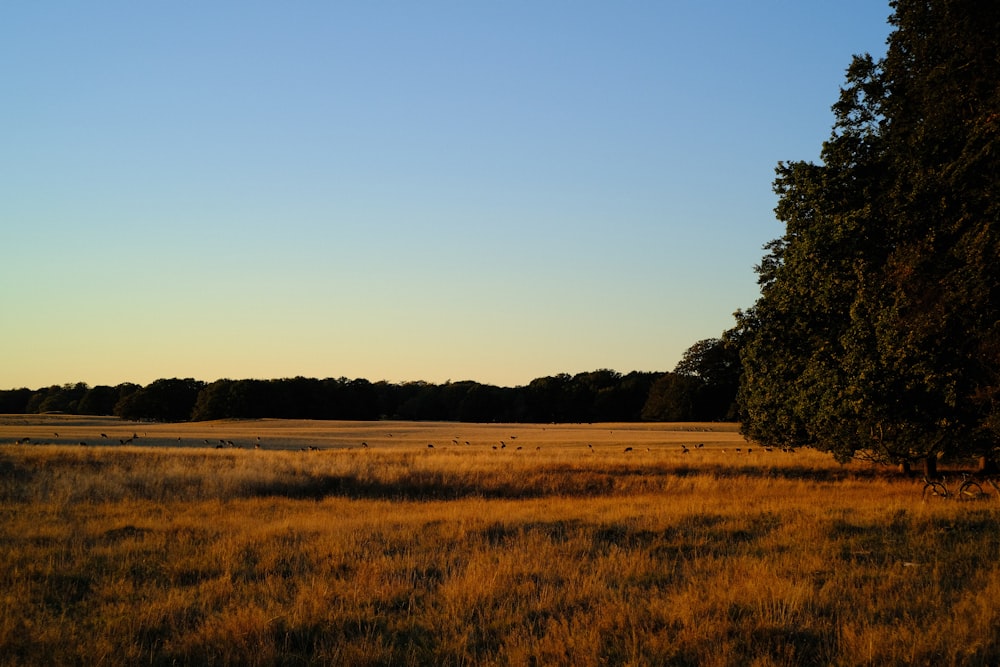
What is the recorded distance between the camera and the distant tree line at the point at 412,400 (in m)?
102

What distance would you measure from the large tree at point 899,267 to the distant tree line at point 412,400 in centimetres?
7207

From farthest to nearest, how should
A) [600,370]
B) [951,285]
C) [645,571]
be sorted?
[600,370] → [951,285] → [645,571]

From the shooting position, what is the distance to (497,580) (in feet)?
32.2

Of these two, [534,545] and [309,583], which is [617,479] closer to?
[534,545]

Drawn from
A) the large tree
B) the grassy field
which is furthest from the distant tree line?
the grassy field

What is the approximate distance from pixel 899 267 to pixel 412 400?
12399 centimetres

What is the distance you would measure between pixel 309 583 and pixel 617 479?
1925 centimetres

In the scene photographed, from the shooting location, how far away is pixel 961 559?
11.1m

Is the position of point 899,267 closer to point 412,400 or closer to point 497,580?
point 497,580

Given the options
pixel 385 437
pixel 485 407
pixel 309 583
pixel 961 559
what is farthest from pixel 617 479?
pixel 485 407

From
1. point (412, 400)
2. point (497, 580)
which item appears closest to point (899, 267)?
point (497, 580)

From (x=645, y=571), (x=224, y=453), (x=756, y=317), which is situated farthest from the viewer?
(x=224, y=453)

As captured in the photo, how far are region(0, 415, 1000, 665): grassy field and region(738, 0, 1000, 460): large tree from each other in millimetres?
2454

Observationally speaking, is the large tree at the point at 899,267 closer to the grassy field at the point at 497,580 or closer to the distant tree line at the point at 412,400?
the grassy field at the point at 497,580
